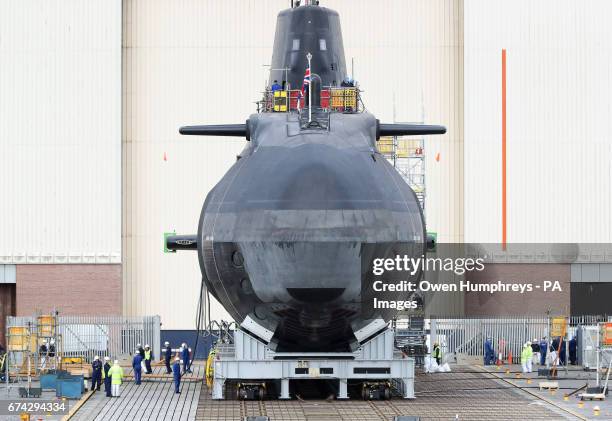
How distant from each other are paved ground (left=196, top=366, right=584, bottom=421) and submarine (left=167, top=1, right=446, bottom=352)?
174cm

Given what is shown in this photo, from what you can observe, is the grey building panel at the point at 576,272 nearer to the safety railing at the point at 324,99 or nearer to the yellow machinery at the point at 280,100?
the safety railing at the point at 324,99

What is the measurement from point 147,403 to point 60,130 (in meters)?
29.0

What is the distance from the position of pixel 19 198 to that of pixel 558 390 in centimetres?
3200

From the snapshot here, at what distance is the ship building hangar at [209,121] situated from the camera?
66.5 meters

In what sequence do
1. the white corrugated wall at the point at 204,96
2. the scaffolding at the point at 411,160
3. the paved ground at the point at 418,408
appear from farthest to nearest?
1. the white corrugated wall at the point at 204,96
2. the scaffolding at the point at 411,160
3. the paved ground at the point at 418,408

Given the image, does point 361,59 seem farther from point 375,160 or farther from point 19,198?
point 375,160

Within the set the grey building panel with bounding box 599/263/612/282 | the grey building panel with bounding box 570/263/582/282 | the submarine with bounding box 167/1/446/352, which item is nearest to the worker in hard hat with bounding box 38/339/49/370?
the submarine with bounding box 167/1/446/352

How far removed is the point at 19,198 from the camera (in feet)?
218

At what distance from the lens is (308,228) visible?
34594 mm

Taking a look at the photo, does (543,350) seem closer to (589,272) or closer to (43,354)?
(589,272)

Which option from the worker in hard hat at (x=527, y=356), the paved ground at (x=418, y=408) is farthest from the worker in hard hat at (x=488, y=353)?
the paved ground at (x=418, y=408)

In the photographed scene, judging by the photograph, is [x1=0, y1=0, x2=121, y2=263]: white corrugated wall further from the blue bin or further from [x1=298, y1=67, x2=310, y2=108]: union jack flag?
[x1=298, y1=67, x2=310, y2=108]: union jack flag

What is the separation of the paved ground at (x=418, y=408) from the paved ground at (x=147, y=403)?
59 cm

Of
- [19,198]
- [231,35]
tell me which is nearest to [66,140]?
[19,198]
